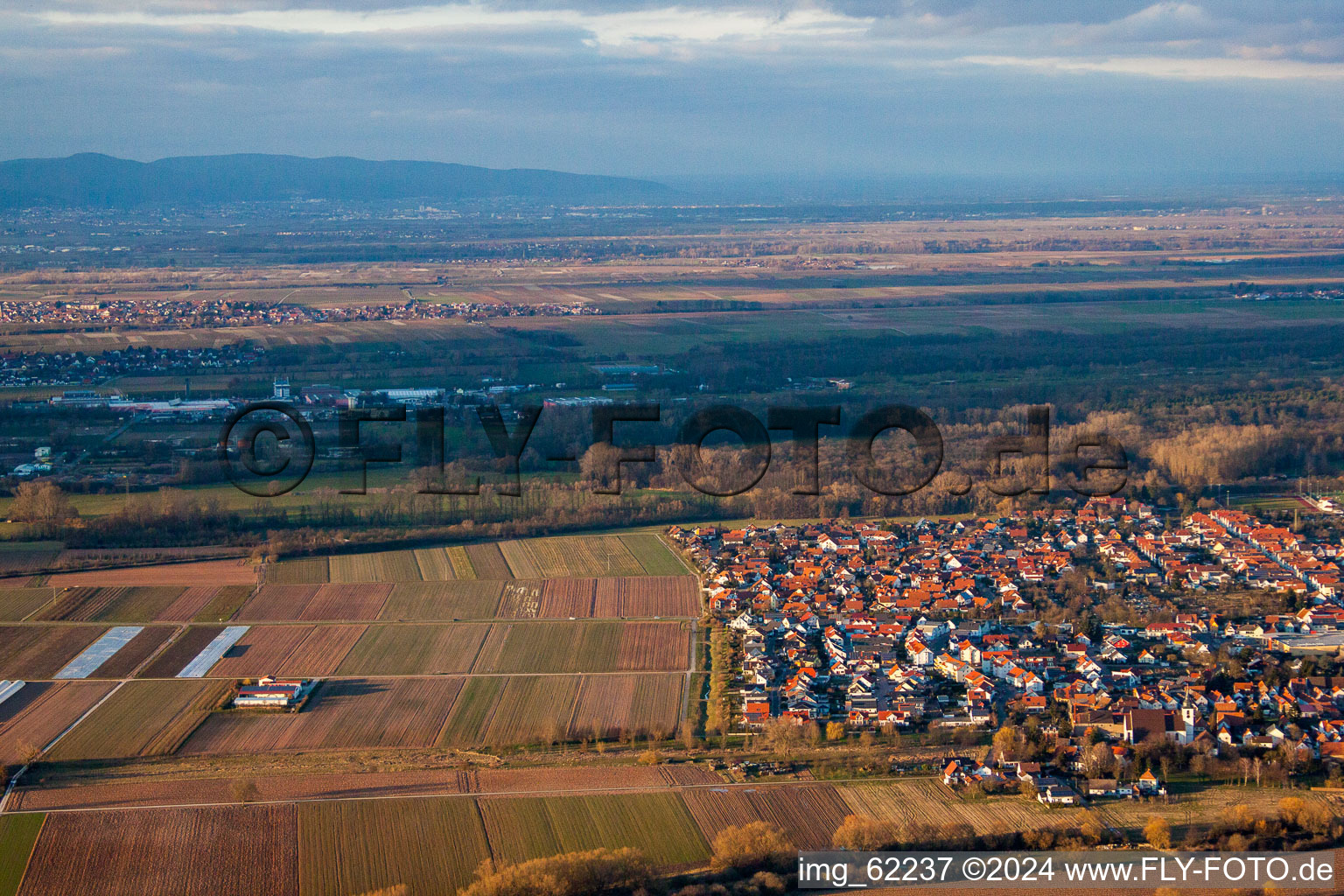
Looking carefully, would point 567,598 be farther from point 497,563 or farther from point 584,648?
point 497,563

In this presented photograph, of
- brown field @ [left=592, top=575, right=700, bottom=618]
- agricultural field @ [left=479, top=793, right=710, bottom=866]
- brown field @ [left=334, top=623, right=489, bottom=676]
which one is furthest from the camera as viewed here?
brown field @ [left=592, top=575, right=700, bottom=618]

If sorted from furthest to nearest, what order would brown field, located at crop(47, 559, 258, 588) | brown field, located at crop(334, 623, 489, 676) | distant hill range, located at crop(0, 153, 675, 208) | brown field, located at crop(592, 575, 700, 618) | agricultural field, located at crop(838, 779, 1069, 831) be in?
Answer: distant hill range, located at crop(0, 153, 675, 208), brown field, located at crop(47, 559, 258, 588), brown field, located at crop(592, 575, 700, 618), brown field, located at crop(334, 623, 489, 676), agricultural field, located at crop(838, 779, 1069, 831)

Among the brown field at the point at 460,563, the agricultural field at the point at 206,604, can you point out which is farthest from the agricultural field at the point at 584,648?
the agricultural field at the point at 206,604

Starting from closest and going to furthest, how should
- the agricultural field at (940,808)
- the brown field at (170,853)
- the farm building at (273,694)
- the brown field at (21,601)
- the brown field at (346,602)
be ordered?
the brown field at (170,853) < the agricultural field at (940,808) < the farm building at (273,694) < the brown field at (21,601) < the brown field at (346,602)

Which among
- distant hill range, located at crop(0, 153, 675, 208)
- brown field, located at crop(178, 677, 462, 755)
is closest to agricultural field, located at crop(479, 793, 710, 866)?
brown field, located at crop(178, 677, 462, 755)

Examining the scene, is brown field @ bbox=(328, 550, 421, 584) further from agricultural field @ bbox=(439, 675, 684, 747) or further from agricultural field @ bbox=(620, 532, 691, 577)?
agricultural field @ bbox=(439, 675, 684, 747)

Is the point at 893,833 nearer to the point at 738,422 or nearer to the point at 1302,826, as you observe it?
the point at 1302,826

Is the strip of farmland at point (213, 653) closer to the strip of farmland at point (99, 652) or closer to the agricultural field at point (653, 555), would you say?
the strip of farmland at point (99, 652)

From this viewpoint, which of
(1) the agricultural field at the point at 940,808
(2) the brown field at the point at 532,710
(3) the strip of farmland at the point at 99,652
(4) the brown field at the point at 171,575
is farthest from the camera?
(4) the brown field at the point at 171,575

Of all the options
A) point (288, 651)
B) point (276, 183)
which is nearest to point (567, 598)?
point (288, 651)
